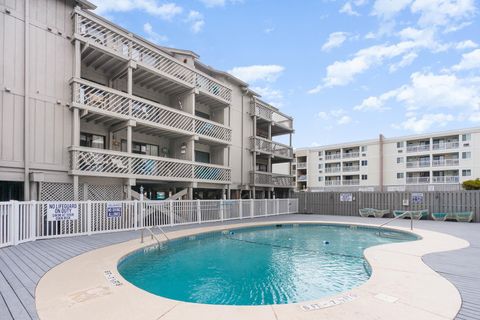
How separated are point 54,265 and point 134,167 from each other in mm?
7437

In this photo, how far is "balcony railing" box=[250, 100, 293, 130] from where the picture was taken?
75.6 ft

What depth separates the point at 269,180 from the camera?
2331cm

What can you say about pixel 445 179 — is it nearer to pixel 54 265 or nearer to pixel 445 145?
pixel 445 145

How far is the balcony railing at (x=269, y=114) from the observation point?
23.0m

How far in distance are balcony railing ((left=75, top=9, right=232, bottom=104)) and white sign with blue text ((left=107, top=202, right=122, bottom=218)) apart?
23.2 ft

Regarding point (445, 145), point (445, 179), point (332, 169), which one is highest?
point (445, 145)

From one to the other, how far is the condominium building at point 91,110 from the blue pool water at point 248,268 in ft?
15.6

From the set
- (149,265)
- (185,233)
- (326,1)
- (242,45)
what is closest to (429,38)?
(326,1)

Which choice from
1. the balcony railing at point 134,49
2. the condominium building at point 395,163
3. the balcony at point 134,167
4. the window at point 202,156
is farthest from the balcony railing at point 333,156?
the balcony at point 134,167

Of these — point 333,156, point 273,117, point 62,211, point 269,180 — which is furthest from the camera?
point 333,156

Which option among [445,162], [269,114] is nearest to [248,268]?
[269,114]

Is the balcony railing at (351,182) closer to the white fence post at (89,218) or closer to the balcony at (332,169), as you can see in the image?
the balcony at (332,169)

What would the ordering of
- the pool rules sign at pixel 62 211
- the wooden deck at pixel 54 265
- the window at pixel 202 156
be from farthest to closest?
the window at pixel 202 156, the pool rules sign at pixel 62 211, the wooden deck at pixel 54 265

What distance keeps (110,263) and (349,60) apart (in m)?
20.2
